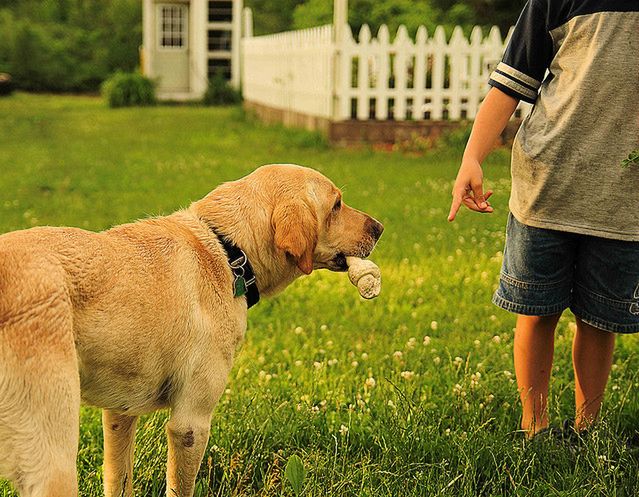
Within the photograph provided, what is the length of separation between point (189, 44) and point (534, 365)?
26304mm

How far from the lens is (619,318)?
11.5ft

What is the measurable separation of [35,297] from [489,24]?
67.6 feet

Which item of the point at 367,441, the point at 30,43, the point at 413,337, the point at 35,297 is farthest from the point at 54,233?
the point at 30,43

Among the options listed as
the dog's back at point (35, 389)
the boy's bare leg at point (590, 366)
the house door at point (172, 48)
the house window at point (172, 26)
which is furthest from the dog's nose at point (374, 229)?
the house window at point (172, 26)

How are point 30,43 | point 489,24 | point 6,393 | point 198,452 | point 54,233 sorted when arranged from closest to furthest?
point 6,393 → point 54,233 → point 198,452 → point 489,24 → point 30,43

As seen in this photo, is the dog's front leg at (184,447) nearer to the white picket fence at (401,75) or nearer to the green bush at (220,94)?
the white picket fence at (401,75)

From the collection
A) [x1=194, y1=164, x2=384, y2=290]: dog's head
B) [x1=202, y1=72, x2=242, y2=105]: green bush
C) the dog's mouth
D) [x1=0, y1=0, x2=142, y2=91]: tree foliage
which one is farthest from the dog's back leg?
[x1=0, y1=0, x2=142, y2=91]: tree foliage

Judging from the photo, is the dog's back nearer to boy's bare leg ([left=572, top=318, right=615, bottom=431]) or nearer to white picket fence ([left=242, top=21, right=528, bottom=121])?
boy's bare leg ([left=572, top=318, right=615, bottom=431])

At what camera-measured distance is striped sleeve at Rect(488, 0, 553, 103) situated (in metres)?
3.50

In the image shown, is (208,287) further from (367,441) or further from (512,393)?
(512,393)

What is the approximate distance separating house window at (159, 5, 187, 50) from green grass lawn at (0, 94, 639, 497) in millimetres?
19702

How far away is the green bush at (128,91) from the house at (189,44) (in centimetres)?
124

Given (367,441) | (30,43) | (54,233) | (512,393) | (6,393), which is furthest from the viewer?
(30,43)

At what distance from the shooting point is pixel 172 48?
28.4 metres
